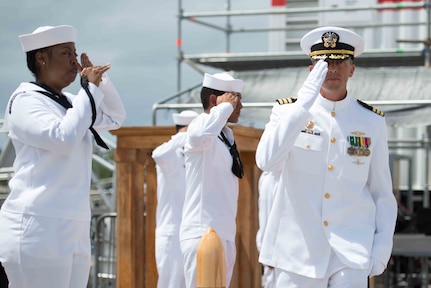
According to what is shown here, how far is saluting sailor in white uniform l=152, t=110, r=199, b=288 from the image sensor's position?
29.3 feet

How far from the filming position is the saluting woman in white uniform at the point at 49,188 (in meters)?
5.23

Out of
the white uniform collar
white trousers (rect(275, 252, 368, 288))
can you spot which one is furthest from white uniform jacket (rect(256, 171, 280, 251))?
white trousers (rect(275, 252, 368, 288))

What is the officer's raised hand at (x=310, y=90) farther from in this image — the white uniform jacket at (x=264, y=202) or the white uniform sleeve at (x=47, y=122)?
the white uniform jacket at (x=264, y=202)

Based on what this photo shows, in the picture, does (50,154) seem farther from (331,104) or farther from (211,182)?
(211,182)

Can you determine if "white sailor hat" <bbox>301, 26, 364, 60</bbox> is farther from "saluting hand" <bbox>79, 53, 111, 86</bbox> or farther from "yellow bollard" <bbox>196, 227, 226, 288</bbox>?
"yellow bollard" <bbox>196, 227, 226, 288</bbox>

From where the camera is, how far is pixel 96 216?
11.5 metres

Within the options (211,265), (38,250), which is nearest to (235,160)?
(38,250)

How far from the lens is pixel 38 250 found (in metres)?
5.22

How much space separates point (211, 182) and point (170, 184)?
1.65m

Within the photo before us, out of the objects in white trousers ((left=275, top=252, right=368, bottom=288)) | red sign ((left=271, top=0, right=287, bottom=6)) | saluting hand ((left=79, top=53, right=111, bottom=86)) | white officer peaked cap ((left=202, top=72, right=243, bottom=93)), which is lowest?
white trousers ((left=275, top=252, right=368, bottom=288))

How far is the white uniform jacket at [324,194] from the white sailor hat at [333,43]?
241 mm

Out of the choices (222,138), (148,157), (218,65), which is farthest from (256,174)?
(218,65)

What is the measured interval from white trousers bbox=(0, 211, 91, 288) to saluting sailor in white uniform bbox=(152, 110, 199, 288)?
362cm

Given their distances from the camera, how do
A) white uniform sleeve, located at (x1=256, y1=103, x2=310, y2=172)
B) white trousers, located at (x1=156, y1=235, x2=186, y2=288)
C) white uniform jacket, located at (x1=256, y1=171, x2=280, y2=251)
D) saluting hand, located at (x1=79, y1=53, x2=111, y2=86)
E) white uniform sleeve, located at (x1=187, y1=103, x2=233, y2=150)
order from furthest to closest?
white uniform jacket, located at (x1=256, y1=171, x2=280, y2=251), white trousers, located at (x1=156, y1=235, x2=186, y2=288), white uniform sleeve, located at (x1=187, y1=103, x2=233, y2=150), saluting hand, located at (x1=79, y1=53, x2=111, y2=86), white uniform sleeve, located at (x1=256, y1=103, x2=310, y2=172)
